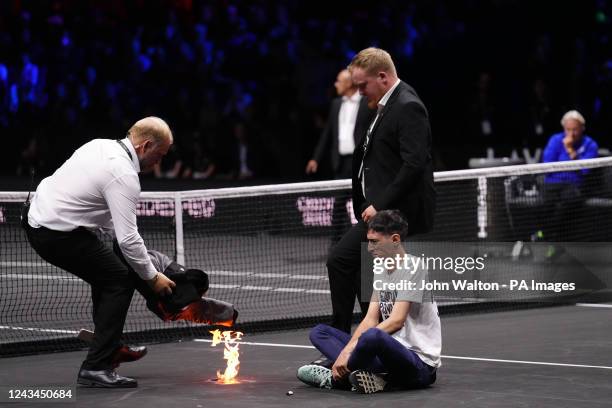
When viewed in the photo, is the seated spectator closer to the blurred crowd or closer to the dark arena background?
the dark arena background

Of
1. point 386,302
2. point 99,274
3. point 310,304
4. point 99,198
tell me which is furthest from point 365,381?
point 310,304

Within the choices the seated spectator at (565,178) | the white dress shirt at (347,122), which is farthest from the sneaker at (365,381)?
the seated spectator at (565,178)

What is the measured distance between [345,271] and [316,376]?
706 mm

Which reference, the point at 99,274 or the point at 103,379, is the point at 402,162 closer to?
the point at 99,274

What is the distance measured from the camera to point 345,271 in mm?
8227

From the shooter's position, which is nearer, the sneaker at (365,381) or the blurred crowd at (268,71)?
the sneaker at (365,381)

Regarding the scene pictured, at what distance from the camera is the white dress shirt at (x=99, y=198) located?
7.73 meters

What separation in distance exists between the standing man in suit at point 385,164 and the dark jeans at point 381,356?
0.92 feet

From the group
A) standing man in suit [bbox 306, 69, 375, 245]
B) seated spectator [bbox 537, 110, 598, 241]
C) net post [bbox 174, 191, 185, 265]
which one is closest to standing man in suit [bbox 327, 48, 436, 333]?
net post [bbox 174, 191, 185, 265]

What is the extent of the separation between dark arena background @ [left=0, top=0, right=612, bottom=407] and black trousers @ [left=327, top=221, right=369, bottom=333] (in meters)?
0.57

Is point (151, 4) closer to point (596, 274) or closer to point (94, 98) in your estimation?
point (94, 98)

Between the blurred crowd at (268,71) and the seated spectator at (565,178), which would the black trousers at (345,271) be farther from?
the blurred crowd at (268,71)

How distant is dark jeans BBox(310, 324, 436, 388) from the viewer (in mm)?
7516

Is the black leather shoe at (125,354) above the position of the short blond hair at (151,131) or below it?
below
